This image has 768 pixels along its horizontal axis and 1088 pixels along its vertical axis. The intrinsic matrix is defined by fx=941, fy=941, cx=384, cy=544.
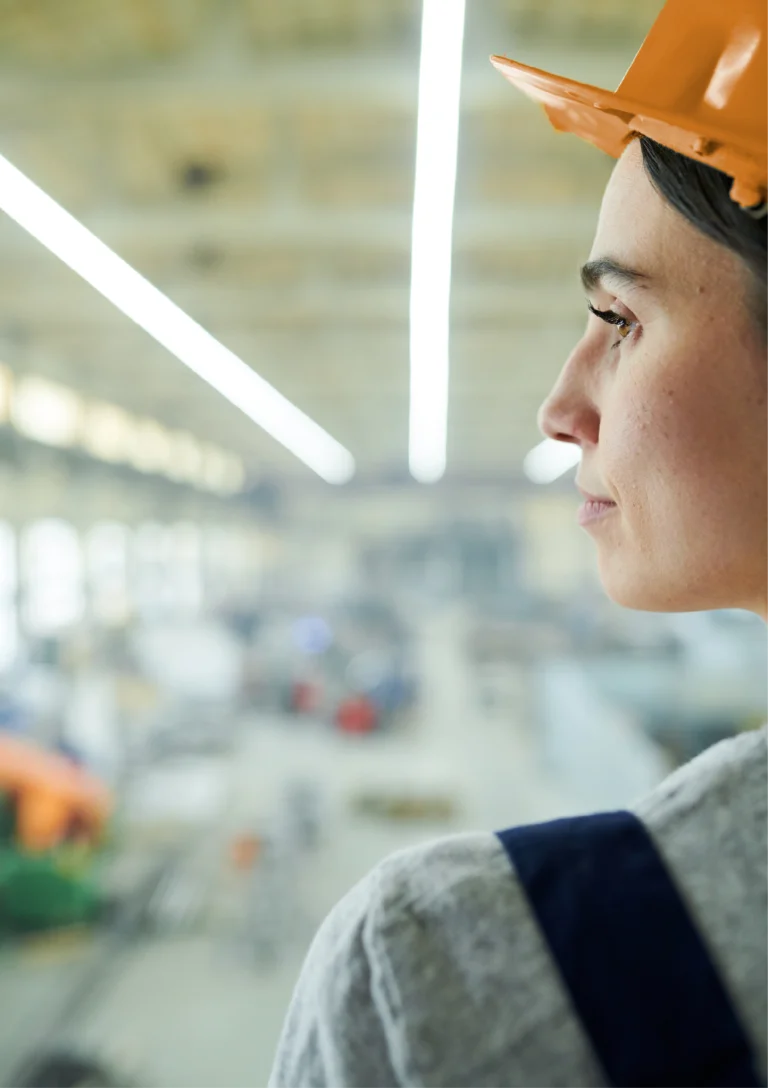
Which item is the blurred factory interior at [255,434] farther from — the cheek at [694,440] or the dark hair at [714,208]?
the cheek at [694,440]

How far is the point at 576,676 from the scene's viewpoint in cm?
909

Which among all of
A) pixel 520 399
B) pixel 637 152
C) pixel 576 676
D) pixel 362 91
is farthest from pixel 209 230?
pixel 520 399

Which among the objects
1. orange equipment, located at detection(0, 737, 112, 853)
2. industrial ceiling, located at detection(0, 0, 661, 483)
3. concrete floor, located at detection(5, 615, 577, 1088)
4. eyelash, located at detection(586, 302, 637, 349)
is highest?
industrial ceiling, located at detection(0, 0, 661, 483)

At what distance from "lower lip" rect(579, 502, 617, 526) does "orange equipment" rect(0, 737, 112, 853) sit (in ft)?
17.3

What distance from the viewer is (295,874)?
6.57 m

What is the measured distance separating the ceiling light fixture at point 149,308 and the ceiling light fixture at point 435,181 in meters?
1.67

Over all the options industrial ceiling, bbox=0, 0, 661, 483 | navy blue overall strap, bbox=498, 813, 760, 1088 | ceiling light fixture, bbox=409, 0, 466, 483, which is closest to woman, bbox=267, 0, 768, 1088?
navy blue overall strap, bbox=498, 813, 760, 1088

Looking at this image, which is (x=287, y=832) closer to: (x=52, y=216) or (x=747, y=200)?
(x=52, y=216)

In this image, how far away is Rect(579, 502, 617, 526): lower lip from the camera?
71 centimetres

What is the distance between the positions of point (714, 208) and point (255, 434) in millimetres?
16767

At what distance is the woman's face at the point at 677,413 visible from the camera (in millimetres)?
585

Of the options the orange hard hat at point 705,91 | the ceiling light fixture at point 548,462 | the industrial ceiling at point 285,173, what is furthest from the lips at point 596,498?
the ceiling light fixture at point 548,462

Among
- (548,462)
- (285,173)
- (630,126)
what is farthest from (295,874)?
(548,462)

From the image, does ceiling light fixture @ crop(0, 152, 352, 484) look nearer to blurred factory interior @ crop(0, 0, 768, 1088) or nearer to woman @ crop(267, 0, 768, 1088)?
blurred factory interior @ crop(0, 0, 768, 1088)
